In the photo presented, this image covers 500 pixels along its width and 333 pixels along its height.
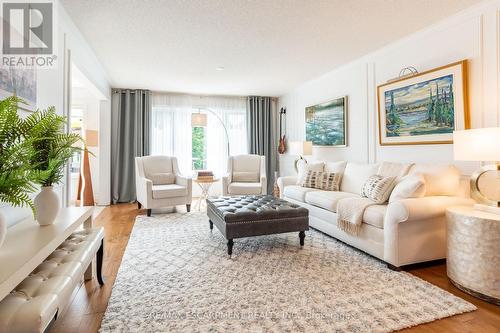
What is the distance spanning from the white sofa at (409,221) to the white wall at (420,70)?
32 centimetres

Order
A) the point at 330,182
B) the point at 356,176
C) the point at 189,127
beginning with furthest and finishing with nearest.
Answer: the point at 189,127
the point at 330,182
the point at 356,176

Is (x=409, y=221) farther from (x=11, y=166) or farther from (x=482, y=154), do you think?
(x=11, y=166)

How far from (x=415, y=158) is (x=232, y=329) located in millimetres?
2910

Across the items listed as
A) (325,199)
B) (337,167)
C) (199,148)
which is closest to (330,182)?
(337,167)

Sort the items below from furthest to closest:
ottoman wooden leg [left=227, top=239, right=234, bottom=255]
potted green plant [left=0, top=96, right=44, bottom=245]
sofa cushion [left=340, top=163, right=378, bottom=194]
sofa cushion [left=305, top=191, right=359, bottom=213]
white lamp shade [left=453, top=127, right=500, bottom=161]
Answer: sofa cushion [left=340, top=163, right=378, bottom=194] → sofa cushion [left=305, top=191, right=359, bottom=213] → ottoman wooden leg [left=227, top=239, right=234, bottom=255] → white lamp shade [left=453, top=127, right=500, bottom=161] → potted green plant [left=0, top=96, right=44, bottom=245]

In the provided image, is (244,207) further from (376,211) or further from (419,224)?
(419,224)

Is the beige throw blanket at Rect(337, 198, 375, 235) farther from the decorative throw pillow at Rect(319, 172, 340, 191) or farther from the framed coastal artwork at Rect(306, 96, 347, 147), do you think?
the framed coastal artwork at Rect(306, 96, 347, 147)

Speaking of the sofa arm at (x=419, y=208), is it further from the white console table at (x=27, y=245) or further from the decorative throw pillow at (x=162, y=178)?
the decorative throw pillow at (x=162, y=178)

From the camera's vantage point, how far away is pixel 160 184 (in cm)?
512

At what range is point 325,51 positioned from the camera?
3.88 meters

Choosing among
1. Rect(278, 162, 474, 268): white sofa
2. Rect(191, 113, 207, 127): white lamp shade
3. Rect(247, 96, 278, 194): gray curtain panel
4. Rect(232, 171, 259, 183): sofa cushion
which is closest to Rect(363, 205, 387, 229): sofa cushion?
Rect(278, 162, 474, 268): white sofa

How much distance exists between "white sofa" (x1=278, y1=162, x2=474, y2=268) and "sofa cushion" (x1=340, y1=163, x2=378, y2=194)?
0.73 feet

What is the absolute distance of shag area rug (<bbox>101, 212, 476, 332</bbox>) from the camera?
5.61ft

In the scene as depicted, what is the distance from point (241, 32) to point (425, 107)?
227 cm
